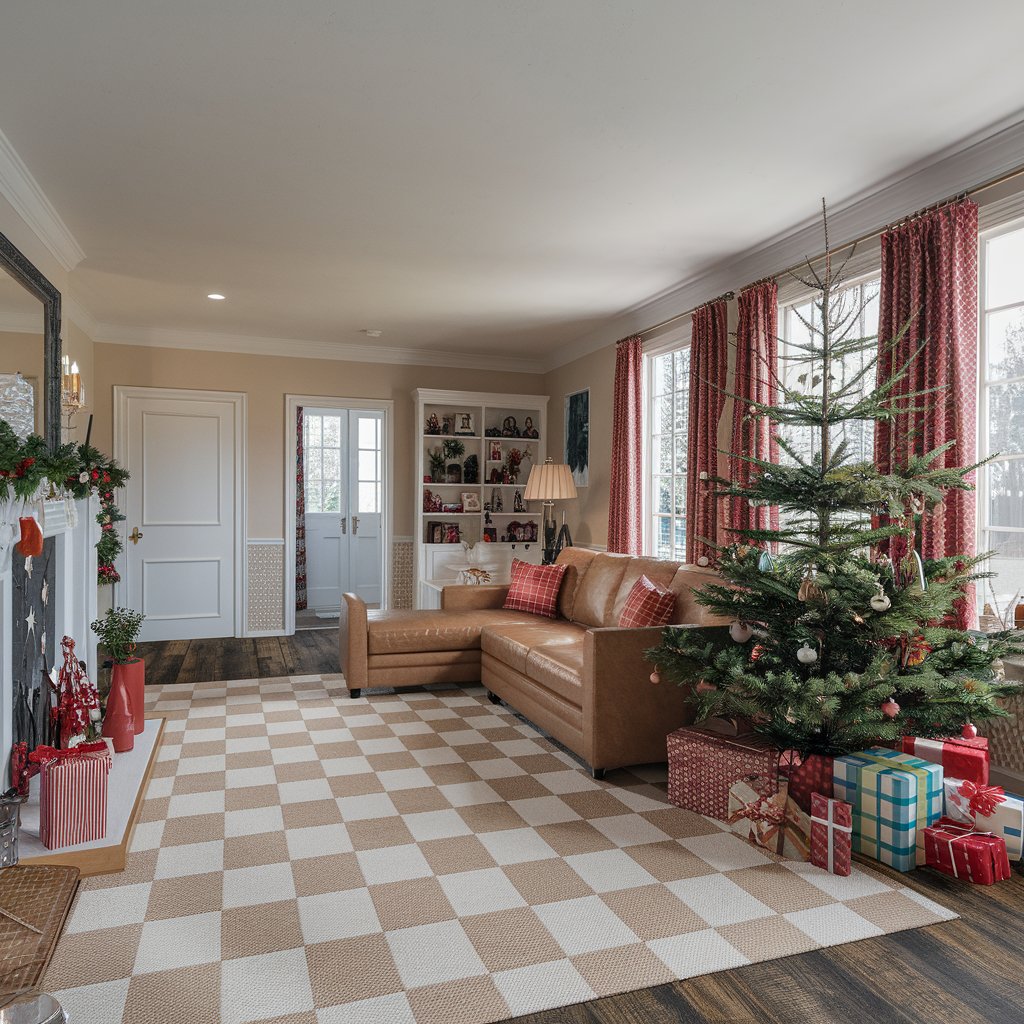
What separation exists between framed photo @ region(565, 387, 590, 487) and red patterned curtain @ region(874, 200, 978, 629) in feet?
11.5

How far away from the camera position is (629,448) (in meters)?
5.86

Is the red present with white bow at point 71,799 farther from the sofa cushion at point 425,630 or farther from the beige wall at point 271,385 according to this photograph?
the beige wall at point 271,385

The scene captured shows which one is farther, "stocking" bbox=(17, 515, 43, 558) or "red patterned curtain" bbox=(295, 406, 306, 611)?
"red patterned curtain" bbox=(295, 406, 306, 611)

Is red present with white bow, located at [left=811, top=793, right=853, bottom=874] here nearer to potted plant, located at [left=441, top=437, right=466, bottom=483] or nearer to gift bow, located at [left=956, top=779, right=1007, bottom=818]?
gift bow, located at [left=956, top=779, right=1007, bottom=818]

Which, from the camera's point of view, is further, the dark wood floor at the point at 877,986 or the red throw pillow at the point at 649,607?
the red throw pillow at the point at 649,607

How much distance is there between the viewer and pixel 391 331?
6.74m

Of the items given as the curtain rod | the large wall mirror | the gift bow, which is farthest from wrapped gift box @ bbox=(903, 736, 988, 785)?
the large wall mirror

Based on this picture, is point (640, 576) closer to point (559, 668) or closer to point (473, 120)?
point (559, 668)

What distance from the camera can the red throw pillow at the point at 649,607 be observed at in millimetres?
4070

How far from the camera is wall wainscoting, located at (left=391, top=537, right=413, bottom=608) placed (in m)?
7.55

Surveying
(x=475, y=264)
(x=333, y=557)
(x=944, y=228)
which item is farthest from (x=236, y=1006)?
(x=333, y=557)

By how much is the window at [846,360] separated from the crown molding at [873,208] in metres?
0.28

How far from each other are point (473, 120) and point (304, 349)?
455cm

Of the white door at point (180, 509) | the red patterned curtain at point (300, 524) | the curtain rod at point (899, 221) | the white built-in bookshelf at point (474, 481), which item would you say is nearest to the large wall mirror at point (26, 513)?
the white door at point (180, 509)
